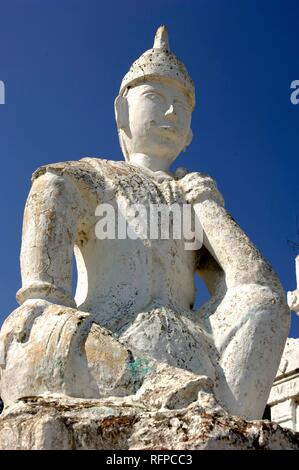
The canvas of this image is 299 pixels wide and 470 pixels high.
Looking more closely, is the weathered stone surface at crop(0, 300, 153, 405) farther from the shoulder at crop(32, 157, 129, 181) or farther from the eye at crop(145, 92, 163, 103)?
the eye at crop(145, 92, 163, 103)

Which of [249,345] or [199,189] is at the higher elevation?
[199,189]

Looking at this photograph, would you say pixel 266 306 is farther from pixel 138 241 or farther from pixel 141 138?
pixel 141 138

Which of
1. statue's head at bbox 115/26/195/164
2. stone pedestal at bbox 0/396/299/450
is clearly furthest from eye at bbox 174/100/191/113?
stone pedestal at bbox 0/396/299/450

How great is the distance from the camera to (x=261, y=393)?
562 cm

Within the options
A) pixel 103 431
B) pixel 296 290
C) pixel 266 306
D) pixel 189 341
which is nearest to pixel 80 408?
pixel 103 431

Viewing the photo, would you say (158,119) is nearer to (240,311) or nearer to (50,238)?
(50,238)

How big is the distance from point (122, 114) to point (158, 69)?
46 centimetres

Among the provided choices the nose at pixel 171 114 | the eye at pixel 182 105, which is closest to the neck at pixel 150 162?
the nose at pixel 171 114

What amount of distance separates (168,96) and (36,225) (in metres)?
1.79

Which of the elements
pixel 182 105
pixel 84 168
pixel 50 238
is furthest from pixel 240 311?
pixel 182 105

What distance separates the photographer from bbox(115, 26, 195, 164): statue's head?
680cm

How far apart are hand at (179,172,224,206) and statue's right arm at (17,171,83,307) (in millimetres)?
908

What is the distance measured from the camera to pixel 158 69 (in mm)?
6914

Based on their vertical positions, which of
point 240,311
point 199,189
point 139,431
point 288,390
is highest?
point 288,390
